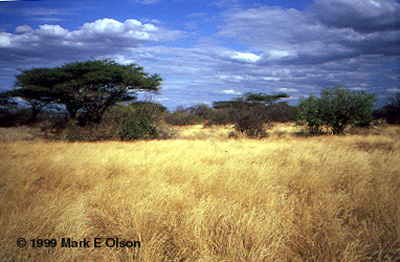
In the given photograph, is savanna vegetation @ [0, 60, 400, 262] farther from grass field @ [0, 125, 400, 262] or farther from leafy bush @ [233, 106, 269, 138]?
leafy bush @ [233, 106, 269, 138]

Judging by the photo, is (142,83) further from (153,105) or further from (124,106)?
(124,106)

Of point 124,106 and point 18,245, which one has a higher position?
point 124,106

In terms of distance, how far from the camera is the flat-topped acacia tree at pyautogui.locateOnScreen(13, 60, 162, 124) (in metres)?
13.0

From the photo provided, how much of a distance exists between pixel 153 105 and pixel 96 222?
1227cm

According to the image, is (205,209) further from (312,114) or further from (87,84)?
(312,114)

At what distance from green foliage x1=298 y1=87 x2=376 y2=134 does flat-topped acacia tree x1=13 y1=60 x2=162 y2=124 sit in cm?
1071

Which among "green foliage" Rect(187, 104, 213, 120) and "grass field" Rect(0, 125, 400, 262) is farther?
"green foliage" Rect(187, 104, 213, 120)

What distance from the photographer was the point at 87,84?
1334cm

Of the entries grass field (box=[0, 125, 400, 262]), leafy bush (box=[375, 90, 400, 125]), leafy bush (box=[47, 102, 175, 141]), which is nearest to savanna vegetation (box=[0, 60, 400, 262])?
grass field (box=[0, 125, 400, 262])

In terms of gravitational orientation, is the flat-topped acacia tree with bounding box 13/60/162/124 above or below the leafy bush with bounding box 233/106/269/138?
above

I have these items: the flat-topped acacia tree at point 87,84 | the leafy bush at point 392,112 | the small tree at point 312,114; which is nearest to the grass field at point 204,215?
the flat-topped acacia tree at point 87,84

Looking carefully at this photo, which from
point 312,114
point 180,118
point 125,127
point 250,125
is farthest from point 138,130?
point 180,118

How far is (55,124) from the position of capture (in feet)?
43.2

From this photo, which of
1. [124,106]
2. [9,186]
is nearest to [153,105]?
[124,106]
